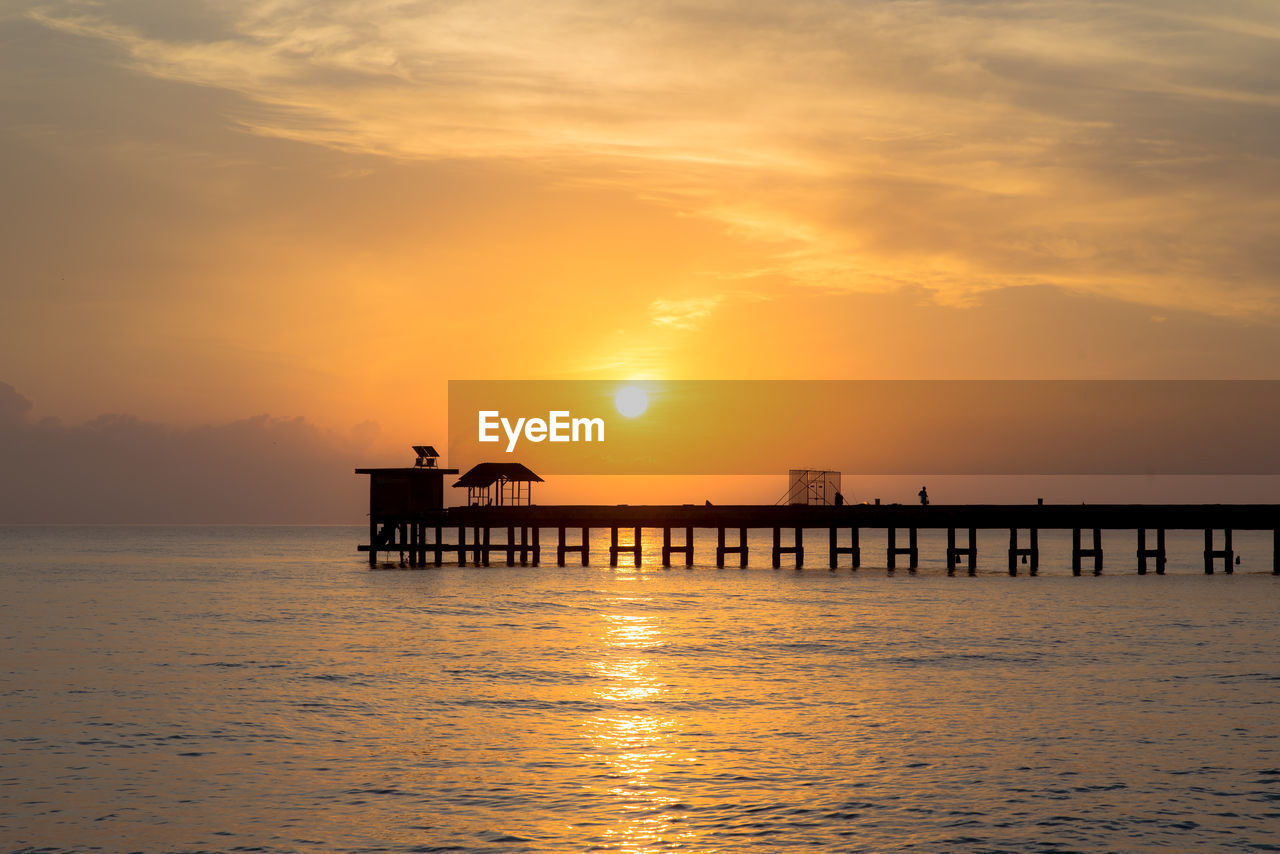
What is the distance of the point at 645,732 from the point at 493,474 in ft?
175

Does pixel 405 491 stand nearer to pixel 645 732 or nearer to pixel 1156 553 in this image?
pixel 1156 553

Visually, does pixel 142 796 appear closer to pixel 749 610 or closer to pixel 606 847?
pixel 606 847

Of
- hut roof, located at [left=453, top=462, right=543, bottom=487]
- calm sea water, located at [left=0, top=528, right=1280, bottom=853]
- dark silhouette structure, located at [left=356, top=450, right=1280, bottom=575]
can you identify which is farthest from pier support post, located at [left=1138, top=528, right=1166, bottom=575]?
A: hut roof, located at [left=453, top=462, right=543, bottom=487]

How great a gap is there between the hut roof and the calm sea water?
26483 millimetres

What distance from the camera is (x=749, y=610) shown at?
4906 cm

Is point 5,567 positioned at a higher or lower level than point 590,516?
lower

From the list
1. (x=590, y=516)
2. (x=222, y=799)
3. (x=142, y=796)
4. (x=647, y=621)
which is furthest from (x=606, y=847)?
(x=590, y=516)

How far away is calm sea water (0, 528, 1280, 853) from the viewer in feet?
53.2

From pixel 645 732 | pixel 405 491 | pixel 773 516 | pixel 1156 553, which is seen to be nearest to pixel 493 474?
pixel 405 491

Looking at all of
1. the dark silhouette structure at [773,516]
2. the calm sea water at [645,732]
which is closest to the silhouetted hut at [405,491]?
the dark silhouette structure at [773,516]

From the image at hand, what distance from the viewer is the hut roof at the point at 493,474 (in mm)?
74188

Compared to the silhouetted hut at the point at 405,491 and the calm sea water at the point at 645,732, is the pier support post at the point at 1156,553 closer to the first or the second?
the calm sea water at the point at 645,732

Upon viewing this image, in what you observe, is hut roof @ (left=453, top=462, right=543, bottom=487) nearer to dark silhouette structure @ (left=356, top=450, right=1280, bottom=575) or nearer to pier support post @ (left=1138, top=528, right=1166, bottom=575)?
dark silhouette structure @ (left=356, top=450, right=1280, bottom=575)

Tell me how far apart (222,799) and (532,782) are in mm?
4671
